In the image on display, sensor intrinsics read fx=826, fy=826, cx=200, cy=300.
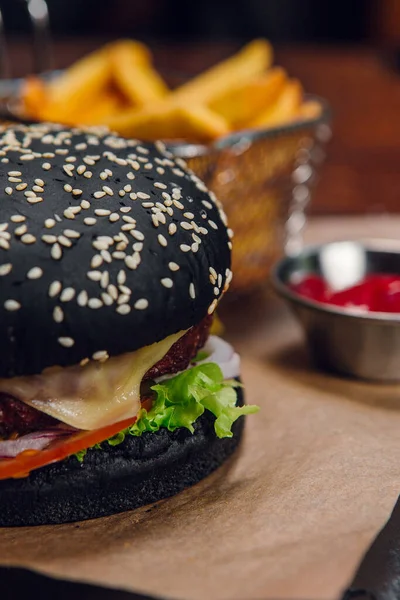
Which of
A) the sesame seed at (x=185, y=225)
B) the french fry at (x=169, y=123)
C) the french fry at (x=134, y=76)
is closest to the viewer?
the sesame seed at (x=185, y=225)

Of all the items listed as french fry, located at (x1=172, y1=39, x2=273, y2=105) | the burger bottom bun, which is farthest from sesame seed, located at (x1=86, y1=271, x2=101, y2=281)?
french fry, located at (x1=172, y1=39, x2=273, y2=105)

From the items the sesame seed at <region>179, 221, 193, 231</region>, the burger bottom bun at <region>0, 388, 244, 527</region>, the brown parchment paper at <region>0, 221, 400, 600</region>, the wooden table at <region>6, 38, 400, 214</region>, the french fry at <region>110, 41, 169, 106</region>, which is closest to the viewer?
the brown parchment paper at <region>0, 221, 400, 600</region>

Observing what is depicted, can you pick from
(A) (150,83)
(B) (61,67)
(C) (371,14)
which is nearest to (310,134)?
(A) (150,83)

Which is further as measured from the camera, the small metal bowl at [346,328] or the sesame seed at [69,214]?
the small metal bowl at [346,328]

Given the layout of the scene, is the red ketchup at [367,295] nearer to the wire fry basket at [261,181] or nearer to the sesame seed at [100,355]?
the wire fry basket at [261,181]

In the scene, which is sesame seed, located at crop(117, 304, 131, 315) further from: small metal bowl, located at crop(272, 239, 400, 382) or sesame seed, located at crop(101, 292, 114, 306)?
small metal bowl, located at crop(272, 239, 400, 382)

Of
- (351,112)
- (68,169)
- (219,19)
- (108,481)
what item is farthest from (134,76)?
(219,19)

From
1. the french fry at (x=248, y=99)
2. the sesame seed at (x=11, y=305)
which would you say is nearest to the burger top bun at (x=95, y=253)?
the sesame seed at (x=11, y=305)

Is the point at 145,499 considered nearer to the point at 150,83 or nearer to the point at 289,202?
the point at 289,202
